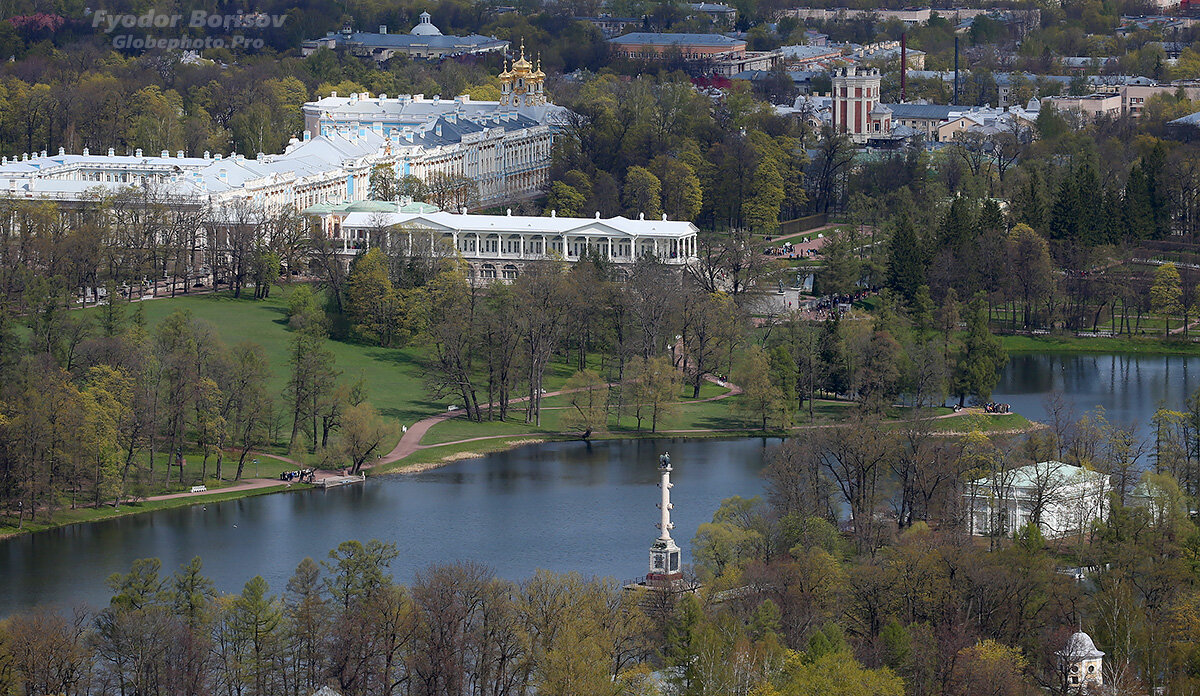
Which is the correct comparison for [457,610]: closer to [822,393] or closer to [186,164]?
[822,393]

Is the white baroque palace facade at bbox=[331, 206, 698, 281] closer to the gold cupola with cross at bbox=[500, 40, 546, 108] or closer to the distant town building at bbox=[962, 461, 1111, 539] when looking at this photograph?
the gold cupola with cross at bbox=[500, 40, 546, 108]

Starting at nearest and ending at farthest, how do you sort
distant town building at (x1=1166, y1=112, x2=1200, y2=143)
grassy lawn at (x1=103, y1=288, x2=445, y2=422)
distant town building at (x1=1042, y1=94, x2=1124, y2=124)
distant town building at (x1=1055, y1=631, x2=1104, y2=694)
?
distant town building at (x1=1055, y1=631, x2=1104, y2=694), grassy lawn at (x1=103, y1=288, x2=445, y2=422), distant town building at (x1=1166, y1=112, x2=1200, y2=143), distant town building at (x1=1042, y1=94, x2=1124, y2=124)

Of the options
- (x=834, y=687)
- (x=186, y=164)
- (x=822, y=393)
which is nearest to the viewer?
(x=834, y=687)

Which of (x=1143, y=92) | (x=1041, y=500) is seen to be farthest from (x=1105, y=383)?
(x=1143, y=92)

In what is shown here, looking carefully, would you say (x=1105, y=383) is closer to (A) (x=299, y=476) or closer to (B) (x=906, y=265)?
(B) (x=906, y=265)

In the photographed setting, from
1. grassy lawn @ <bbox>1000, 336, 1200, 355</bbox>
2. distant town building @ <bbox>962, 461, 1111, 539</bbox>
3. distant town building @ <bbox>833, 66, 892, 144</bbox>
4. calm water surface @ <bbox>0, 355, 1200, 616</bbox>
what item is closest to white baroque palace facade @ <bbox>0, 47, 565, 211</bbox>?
distant town building @ <bbox>833, 66, 892, 144</bbox>

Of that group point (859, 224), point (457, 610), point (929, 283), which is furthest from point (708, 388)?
point (457, 610)
